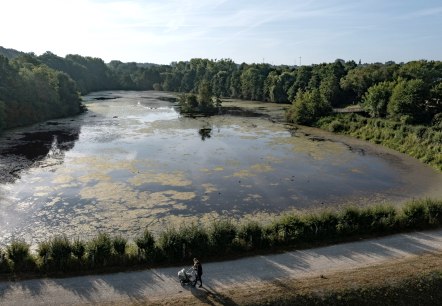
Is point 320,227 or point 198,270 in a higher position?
point 320,227

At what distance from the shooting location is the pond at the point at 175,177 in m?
28.9

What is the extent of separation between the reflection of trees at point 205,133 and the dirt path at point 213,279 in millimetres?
39569

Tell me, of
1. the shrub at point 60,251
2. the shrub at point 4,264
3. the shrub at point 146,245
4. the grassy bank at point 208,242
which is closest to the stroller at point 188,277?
the grassy bank at point 208,242

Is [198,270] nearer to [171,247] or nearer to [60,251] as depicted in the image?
[171,247]

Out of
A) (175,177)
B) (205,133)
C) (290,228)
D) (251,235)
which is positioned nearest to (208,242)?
(251,235)

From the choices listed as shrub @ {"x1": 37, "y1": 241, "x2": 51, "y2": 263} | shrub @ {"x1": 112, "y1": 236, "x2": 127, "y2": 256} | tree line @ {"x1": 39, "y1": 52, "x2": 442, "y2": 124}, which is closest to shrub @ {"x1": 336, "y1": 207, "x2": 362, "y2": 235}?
shrub @ {"x1": 112, "y1": 236, "x2": 127, "y2": 256}

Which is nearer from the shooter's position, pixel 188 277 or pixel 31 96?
pixel 188 277

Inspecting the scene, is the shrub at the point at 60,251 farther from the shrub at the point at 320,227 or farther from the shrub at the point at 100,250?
the shrub at the point at 320,227

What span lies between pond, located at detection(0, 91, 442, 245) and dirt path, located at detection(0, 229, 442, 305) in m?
7.18

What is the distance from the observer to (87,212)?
29.2 m

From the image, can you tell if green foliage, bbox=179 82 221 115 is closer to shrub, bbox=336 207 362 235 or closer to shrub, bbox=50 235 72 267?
shrub, bbox=336 207 362 235

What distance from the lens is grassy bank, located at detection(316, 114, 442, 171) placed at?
47.2 m

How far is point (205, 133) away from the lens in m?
64.7

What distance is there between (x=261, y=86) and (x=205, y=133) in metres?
65.8
